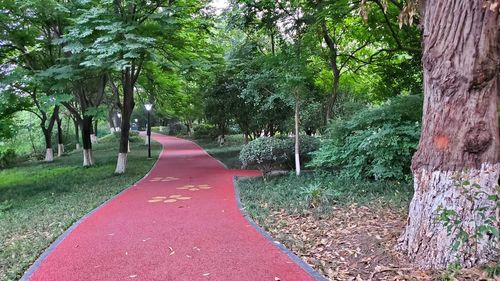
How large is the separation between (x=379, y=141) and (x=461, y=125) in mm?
3650

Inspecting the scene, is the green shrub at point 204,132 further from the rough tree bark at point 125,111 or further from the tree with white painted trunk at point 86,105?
the rough tree bark at point 125,111

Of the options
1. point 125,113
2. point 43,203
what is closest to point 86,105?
point 125,113

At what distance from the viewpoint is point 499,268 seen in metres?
Answer: 3.42

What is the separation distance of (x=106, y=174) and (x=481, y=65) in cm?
1286

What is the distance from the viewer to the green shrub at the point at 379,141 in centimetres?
727

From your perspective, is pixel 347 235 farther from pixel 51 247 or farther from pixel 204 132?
pixel 204 132

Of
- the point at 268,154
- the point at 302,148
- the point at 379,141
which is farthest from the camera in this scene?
the point at 302,148

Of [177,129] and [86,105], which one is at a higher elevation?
[86,105]

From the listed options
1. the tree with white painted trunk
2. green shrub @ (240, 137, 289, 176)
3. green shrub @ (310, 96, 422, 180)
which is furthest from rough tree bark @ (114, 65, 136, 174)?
green shrub @ (310, 96, 422, 180)

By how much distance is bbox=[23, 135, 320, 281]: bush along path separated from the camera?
416 centimetres

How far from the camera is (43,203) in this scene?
9.08m

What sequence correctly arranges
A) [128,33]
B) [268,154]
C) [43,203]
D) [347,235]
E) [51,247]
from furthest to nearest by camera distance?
1. [268,154]
2. [128,33]
3. [43,203]
4. [51,247]
5. [347,235]

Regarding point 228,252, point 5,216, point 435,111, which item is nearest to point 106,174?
point 5,216

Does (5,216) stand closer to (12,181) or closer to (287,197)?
(287,197)
